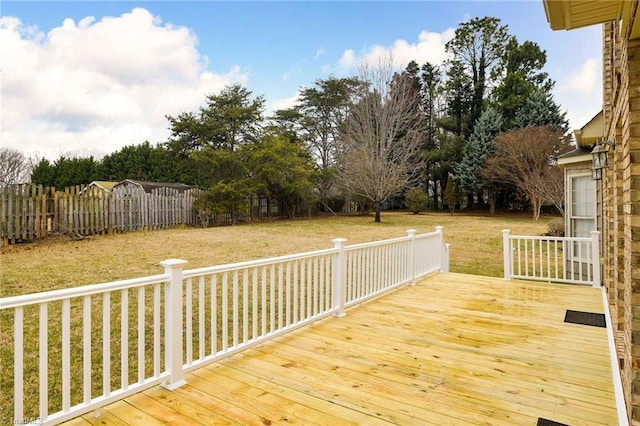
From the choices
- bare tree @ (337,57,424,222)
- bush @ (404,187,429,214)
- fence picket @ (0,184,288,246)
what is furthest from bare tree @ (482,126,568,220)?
fence picket @ (0,184,288,246)

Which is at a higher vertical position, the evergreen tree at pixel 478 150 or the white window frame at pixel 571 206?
the evergreen tree at pixel 478 150

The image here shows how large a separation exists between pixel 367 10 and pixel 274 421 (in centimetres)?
1122

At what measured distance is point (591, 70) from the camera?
12.6m

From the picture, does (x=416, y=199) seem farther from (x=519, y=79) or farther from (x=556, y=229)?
Answer: (x=556, y=229)

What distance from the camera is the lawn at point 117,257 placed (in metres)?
3.40

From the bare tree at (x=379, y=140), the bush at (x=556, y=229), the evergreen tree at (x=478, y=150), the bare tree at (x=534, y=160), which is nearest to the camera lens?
the bush at (x=556, y=229)

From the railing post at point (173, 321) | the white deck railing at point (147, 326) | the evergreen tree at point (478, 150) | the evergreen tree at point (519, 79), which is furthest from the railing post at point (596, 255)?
the evergreen tree at point (519, 79)

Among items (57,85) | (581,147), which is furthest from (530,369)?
(57,85)

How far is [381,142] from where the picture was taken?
17688 mm

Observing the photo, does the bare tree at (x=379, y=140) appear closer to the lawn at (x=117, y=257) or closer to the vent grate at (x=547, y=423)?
the lawn at (x=117, y=257)

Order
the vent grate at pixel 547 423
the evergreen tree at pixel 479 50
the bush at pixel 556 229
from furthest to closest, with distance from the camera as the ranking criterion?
1. the evergreen tree at pixel 479 50
2. the bush at pixel 556 229
3. the vent grate at pixel 547 423

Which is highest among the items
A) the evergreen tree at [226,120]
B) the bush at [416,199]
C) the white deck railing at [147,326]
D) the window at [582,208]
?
the evergreen tree at [226,120]

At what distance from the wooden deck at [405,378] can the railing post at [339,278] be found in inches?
7.4

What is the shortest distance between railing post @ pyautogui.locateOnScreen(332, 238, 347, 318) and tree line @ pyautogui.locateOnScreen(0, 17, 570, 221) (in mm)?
11535
